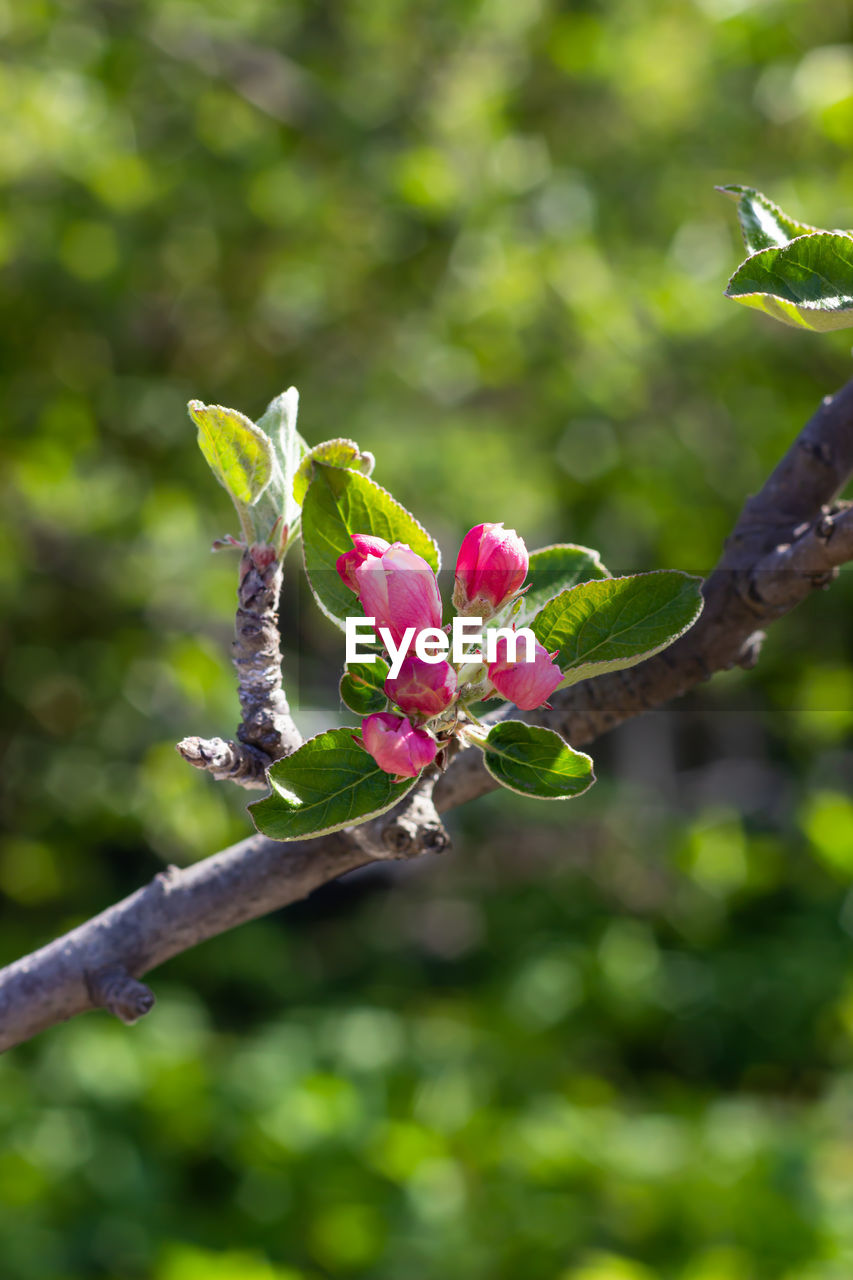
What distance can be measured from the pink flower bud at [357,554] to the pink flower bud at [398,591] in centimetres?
1

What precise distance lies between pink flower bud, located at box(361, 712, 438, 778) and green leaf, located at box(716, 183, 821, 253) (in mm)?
190

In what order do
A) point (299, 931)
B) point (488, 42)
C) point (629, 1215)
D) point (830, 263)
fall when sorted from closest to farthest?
point (830, 263) → point (629, 1215) → point (488, 42) → point (299, 931)

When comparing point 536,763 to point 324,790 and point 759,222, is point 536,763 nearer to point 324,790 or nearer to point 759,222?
point 324,790

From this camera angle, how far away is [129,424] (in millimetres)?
2438

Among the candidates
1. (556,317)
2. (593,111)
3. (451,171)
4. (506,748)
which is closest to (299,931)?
(556,317)

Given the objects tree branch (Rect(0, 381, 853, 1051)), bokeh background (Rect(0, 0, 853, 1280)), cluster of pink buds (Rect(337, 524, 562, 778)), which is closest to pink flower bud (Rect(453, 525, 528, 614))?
cluster of pink buds (Rect(337, 524, 562, 778))

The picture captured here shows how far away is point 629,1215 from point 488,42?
2.43m

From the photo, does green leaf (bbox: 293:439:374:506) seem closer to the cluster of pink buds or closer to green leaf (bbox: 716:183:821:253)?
the cluster of pink buds

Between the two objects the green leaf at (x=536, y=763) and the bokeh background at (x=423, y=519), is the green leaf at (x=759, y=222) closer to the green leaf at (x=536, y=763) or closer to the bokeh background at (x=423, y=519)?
the green leaf at (x=536, y=763)

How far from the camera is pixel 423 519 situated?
243cm

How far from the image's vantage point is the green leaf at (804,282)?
321mm

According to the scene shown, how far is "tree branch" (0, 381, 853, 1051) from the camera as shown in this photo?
0.47m

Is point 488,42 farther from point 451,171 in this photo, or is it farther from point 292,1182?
point 292,1182

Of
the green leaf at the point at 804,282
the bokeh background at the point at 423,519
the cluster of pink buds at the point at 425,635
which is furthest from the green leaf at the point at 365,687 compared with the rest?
the bokeh background at the point at 423,519
